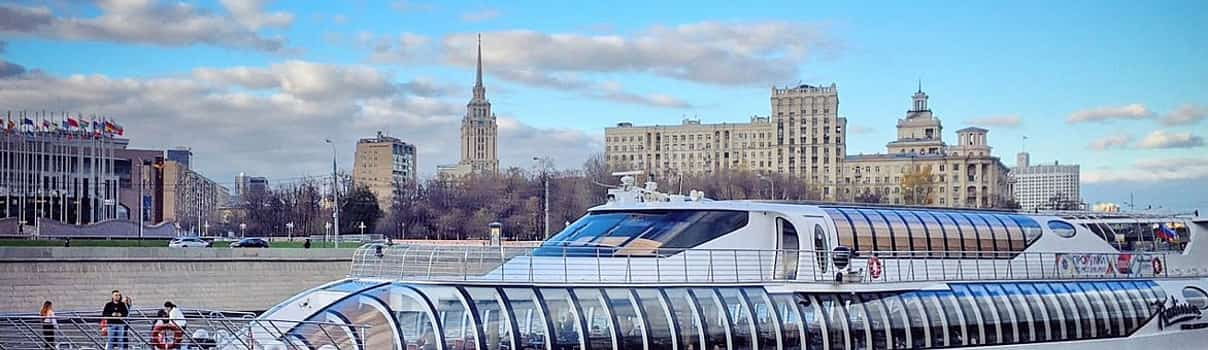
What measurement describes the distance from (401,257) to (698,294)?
403 cm

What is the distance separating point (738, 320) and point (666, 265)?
131 cm

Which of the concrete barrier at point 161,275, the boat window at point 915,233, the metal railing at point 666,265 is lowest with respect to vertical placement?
the concrete barrier at point 161,275

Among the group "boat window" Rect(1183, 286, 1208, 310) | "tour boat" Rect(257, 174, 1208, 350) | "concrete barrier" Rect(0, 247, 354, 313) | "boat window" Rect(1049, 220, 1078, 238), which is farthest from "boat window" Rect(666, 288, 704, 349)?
"concrete barrier" Rect(0, 247, 354, 313)

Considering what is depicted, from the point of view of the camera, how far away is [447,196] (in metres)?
99.6

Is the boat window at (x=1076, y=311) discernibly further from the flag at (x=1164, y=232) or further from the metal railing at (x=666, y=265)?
the flag at (x=1164, y=232)

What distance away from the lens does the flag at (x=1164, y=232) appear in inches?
1161

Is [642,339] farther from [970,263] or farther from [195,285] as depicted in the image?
[195,285]

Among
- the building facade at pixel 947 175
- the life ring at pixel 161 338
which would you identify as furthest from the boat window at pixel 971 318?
the building facade at pixel 947 175

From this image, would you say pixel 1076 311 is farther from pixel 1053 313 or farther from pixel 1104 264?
pixel 1104 264

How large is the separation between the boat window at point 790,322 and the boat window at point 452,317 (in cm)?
519

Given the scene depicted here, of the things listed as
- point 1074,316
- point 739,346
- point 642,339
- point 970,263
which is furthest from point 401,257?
point 1074,316

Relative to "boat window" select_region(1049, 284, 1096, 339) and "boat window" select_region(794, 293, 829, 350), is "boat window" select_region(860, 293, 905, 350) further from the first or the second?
"boat window" select_region(1049, 284, 1096, 339)

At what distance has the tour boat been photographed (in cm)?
1678

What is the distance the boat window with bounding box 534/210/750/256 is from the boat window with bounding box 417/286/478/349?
11.3ft
